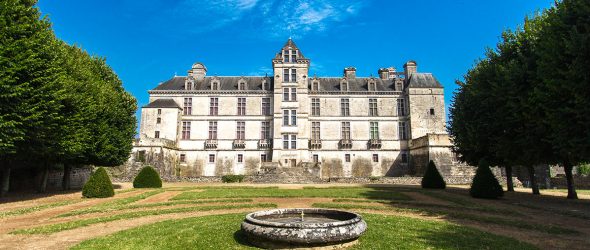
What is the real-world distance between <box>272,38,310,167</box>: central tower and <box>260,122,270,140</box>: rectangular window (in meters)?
2.10

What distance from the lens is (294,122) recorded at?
40.2m

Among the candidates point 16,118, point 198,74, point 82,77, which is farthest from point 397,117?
point 16,118

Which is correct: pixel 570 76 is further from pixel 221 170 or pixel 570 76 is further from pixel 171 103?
pixel 171 103

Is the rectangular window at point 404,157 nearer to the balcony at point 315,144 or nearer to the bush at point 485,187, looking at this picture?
the balcony at point 315,144

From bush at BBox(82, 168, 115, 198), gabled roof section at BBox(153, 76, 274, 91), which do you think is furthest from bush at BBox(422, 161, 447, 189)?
gabled roof section at BBox(153, 76, 274, 91)

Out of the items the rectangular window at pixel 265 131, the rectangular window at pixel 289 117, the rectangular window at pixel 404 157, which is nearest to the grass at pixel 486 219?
the rectangular window at pixel 289 117

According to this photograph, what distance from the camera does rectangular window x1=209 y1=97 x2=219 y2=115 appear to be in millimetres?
42156

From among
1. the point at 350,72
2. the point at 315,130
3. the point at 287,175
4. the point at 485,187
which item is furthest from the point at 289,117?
the point at 485,187

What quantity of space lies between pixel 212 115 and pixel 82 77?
21879 millimetres

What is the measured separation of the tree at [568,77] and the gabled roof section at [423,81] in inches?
1055

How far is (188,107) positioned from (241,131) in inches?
302

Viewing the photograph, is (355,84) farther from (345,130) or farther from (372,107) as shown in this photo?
(345,130)

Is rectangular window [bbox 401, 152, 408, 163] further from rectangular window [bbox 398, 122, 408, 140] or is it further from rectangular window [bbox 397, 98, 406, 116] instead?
rectangular window [bbox 397, 98, 406, 116]

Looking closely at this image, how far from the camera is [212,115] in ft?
138
